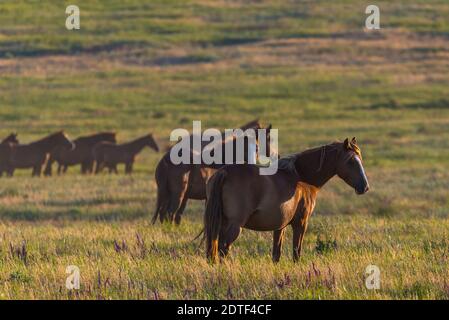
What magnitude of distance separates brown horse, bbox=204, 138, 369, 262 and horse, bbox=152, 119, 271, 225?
4855mm

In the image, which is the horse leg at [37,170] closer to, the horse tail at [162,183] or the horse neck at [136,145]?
the horse neck at [136,145]

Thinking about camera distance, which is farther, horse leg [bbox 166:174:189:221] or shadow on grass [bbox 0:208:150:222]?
shadow on grass [bbox 0:208:150:222]

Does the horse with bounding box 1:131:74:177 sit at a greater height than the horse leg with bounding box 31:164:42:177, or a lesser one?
greater

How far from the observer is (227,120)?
46.1 meters

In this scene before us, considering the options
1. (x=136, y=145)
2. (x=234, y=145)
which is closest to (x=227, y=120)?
(x=136, y=145)

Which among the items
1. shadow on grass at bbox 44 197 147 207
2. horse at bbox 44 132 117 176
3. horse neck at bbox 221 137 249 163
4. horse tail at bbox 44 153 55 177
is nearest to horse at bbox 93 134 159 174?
horse at bbox 44 132 117 176

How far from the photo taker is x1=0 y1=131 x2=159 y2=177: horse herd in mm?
31672

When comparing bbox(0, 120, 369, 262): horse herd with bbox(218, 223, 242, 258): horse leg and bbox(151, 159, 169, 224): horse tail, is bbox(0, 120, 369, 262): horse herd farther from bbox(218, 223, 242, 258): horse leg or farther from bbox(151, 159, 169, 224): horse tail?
bbox(151, 159, 169, 224): horse tail

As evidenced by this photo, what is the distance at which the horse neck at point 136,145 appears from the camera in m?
33.4

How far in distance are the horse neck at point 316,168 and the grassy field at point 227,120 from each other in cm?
85

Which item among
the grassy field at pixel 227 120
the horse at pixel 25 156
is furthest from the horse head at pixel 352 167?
the horse at pixel 25 156

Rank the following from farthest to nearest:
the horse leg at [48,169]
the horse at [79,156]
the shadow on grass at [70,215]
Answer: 1. the horse at [79,156]
2. the horse leg at [48,169]
3. the shadow on grass at [70,215]
